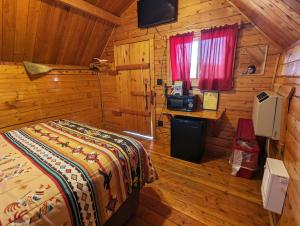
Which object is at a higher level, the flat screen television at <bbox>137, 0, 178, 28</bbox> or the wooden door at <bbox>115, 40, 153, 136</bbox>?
the flat screen television at <bbox>137, 0, 178, 28</bbox>

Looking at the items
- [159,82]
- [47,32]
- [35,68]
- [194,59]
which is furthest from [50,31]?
[194,59]

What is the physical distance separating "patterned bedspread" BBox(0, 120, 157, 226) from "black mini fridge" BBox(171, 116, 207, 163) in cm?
107

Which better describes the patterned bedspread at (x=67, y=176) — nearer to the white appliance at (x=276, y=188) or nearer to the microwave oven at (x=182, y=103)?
the white appliance at (x=276, y=188)

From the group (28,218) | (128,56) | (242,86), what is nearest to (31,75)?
(128,56)

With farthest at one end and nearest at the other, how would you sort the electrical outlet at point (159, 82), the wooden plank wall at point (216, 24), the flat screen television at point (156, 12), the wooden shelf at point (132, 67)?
the wooden shelf at point (132, 67)
the electrical outlet at point (159, 82)
the flat screen television at point (156, 12)
the wooden plank wall at point (216, 24)

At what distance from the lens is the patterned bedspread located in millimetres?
857

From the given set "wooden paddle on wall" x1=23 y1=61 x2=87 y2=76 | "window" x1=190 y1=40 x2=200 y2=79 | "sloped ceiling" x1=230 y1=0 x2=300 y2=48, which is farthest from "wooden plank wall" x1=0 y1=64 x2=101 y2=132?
"sloped ceiling" x1=230 y1=0 x2=300 y2=48

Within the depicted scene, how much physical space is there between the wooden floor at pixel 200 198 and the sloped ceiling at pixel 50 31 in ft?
9.50

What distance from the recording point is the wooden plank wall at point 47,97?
8.80ft

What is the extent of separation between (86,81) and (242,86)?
3.34 m

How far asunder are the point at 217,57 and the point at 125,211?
2.42 metres

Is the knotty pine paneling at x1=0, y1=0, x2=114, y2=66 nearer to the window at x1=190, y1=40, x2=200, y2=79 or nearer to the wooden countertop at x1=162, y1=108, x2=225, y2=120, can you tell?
the window at x1=190, y1=40, x2=200, y2=79

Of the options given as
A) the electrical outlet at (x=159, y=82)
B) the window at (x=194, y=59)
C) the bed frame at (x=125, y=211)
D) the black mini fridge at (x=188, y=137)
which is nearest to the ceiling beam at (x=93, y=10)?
the electrical outlet at (x=159, y=82)

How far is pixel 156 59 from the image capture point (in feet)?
10.3
